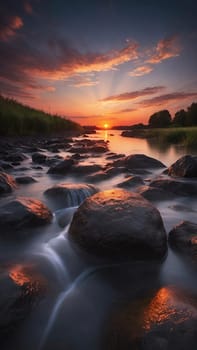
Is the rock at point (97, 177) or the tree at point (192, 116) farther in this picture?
the tree at point (192, 116)

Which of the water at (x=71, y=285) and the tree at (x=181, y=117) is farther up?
the tree at (x=181, y=117)

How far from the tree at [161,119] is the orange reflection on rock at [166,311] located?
66.7 meters

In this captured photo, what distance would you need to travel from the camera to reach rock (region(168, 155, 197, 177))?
6070 mm

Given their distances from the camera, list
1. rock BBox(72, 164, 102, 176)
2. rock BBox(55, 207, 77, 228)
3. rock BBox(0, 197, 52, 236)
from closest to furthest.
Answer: rock BBox(0, 197, 52, 236)
rock BBox(55, 207, 77, 228)
rock BBox(72, 164, 102, 176)

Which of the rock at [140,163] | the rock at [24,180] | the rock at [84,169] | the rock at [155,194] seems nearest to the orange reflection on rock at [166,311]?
the rock at [155,194]

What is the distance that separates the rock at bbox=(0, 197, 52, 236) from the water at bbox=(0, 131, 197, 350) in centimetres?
25

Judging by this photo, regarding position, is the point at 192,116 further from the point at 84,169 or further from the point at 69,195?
the point at 69,195

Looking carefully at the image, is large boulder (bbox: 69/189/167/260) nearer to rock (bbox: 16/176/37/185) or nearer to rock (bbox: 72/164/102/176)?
rock (bbox: 16/176/37/185)

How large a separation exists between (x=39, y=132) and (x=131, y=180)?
16827 mm

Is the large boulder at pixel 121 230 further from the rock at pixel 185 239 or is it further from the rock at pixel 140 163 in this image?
the rock at pixel 140 163

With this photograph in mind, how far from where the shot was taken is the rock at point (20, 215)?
9.79 feet

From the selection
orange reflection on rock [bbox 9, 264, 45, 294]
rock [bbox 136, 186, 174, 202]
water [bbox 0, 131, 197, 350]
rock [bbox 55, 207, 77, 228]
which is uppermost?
rock [bbox 136, 186, 174, 202]

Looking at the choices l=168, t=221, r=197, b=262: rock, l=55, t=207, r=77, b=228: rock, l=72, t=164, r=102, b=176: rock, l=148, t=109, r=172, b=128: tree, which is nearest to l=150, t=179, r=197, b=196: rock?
l=168, t=221, r=197, b=262: rock

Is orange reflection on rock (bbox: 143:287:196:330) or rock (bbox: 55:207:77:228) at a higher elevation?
orange reflection on rock (bbox: 143:287:196:330)
